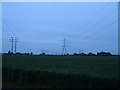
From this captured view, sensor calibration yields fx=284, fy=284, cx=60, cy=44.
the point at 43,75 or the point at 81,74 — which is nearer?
the point at 81,74

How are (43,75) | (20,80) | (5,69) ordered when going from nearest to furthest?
(43,75)
(20,80)
(5,69)

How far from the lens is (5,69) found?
21.2m

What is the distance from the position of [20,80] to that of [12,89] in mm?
3744

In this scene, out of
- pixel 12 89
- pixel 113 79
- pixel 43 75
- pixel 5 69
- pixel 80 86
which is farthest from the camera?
pixel 5 69

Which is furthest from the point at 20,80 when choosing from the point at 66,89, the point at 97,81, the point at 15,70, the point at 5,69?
the point at 97,81

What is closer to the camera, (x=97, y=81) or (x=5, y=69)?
(x=97, y=81)

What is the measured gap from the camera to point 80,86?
13000 mm

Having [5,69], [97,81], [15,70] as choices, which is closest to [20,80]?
[15,70]

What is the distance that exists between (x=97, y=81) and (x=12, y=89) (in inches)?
171

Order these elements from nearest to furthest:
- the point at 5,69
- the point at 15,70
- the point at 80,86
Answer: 1. the point at 80,86
2. the point at 15,70
3. the point at 5,69

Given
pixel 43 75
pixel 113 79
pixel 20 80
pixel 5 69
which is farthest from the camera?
pixel 5 69

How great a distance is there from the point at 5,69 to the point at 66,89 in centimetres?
921

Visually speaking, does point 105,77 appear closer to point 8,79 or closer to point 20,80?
point 20,80

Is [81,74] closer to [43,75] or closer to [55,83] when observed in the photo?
[55,83]
